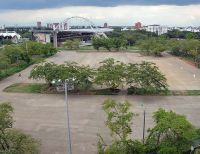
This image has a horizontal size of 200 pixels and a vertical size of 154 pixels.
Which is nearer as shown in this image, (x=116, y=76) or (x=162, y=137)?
(x=162, y=137)

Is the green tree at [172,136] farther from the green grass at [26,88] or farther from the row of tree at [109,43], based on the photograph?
the row of tree at [109,43]

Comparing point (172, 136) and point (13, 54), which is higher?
point (172, 136)

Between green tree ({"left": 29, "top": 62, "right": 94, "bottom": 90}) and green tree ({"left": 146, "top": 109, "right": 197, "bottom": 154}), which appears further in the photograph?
Result: green tree ({"left": 29, "top": 62, "right": 94, "bottom": 90})

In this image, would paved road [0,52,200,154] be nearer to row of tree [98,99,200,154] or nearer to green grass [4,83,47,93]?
green grass [4,83,47,93]

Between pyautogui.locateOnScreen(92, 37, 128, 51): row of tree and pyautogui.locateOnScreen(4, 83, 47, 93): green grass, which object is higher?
pyautogui.locateOnScreen(92, 37, 128, 51): row of tree

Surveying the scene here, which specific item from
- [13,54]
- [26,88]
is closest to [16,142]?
[26,88]

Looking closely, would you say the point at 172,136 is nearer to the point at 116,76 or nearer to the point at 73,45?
the point at 116,76

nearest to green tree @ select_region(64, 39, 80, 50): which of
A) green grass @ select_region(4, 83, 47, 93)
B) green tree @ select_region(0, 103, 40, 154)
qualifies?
green grass @ select_region(4, 83, 47, 93)
